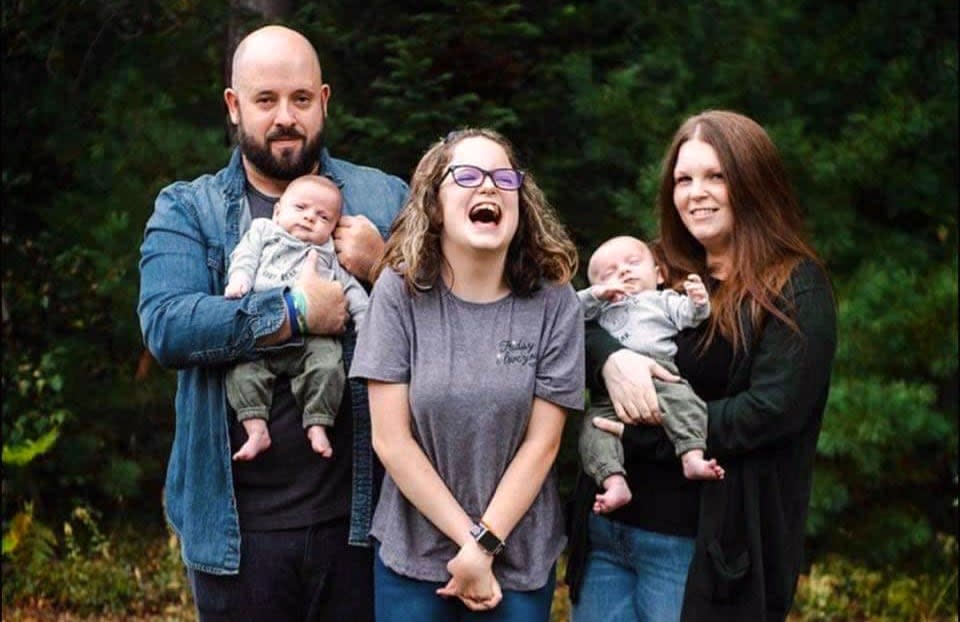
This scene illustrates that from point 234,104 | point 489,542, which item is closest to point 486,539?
point 489,542

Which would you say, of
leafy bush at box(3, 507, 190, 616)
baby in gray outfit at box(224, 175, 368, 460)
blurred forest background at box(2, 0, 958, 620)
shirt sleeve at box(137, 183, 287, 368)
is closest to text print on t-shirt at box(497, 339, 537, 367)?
baby in gray outfit at box(224, 175, 368, 460)

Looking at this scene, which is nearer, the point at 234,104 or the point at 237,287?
the point at 237,287

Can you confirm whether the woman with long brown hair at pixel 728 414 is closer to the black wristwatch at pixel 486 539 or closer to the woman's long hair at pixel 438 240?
the woman's long hair at pixel 438 240

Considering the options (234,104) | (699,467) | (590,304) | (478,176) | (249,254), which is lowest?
(699,467)

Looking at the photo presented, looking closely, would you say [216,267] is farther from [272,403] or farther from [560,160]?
[560,160]

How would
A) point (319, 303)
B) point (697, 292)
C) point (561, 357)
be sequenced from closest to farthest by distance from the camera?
point (561, 357) → point (319, 303) → point (697, 292)

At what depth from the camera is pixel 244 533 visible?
3340 millimetres

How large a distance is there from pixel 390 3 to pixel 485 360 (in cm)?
394

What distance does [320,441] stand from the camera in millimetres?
3248

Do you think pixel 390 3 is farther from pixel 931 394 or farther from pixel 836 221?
pixel 931 394

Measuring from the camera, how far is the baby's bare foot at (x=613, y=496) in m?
3.32

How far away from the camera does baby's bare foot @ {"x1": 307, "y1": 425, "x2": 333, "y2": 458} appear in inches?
127

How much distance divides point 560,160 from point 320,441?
3.78 m

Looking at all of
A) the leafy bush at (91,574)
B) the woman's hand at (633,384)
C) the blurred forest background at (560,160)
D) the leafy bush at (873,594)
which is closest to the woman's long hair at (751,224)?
the woman's hand at (633,384)
